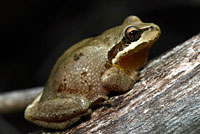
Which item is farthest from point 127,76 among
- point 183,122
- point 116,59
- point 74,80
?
point 183,122

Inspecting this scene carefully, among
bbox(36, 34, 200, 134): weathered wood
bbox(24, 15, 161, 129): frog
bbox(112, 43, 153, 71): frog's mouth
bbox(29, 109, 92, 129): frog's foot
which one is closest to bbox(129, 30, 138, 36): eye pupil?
bbox(24, 15, 161, 129): frog

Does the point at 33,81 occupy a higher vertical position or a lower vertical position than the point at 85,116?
higher

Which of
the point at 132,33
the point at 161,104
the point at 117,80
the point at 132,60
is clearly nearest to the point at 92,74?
the point at 117,80

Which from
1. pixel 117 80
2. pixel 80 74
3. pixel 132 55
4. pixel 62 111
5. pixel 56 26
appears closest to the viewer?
pixel 62 111

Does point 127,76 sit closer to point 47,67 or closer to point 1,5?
point 47,67

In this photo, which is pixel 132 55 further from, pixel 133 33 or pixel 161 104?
pixel 161 104

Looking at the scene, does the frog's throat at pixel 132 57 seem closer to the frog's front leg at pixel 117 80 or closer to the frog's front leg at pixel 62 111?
the frog's front leg at pixel 117 80

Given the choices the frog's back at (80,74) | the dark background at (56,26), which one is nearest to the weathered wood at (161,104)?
the frog's back at (80,74)
